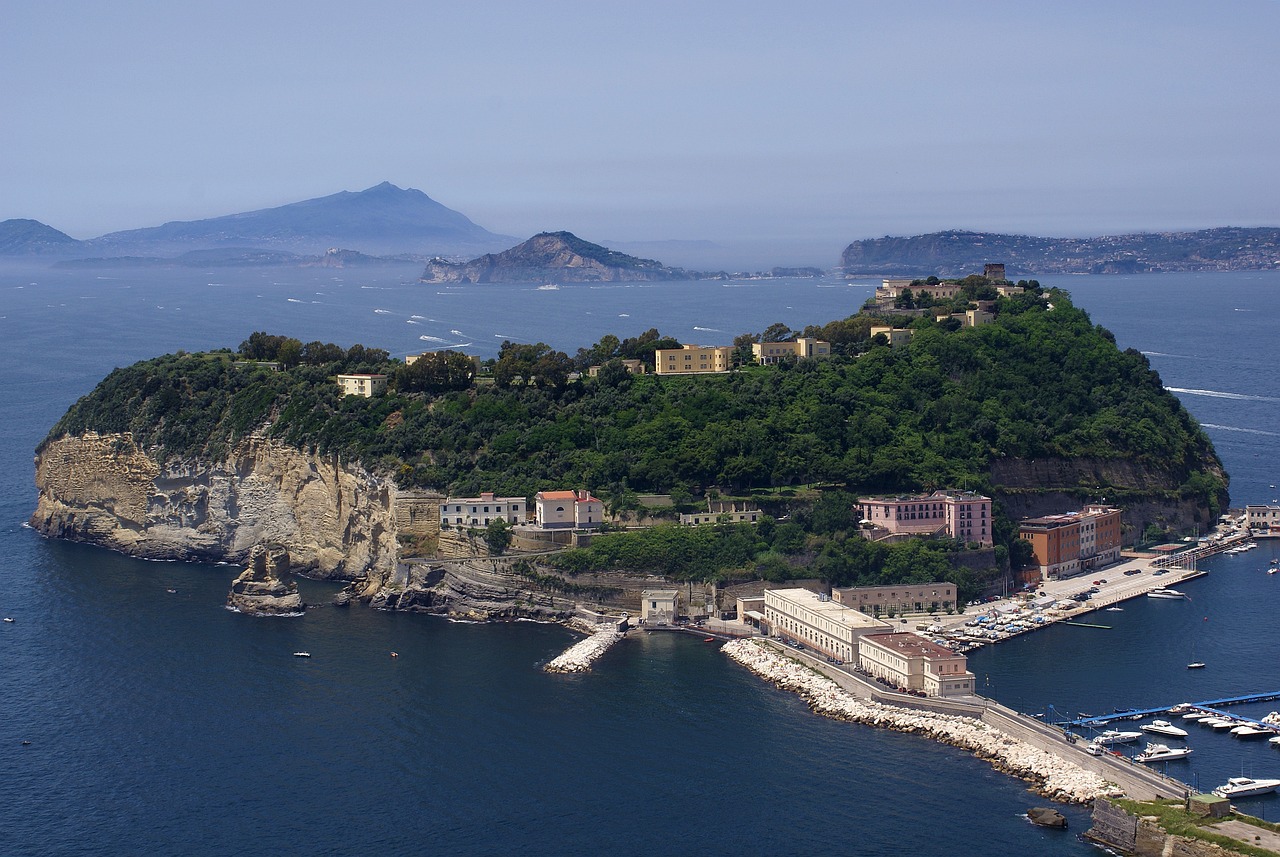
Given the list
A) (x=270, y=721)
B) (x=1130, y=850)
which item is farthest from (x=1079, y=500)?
(x=270, y=721)

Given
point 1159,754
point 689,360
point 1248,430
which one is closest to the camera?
point 1159,754

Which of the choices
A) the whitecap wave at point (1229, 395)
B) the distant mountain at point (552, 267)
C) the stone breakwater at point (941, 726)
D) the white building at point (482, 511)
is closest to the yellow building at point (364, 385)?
the white building at point (482, 511)

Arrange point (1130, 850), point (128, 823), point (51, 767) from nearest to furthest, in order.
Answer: point (1130, 850), point (128, 823), point (51, 767)

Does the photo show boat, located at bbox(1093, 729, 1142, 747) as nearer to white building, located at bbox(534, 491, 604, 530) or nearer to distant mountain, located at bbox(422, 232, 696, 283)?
white building, located at bbox(534, 491, 604, 530)

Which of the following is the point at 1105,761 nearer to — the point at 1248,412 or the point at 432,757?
the point at 432,757

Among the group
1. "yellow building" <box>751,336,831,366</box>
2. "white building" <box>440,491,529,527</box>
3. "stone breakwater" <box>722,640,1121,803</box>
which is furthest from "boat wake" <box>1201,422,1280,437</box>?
"stone breakwater" <box>722,640,1121,803</box>

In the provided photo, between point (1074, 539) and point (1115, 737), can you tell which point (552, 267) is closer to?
point (1074, 539)

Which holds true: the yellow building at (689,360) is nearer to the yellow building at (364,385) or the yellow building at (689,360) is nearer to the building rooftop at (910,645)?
the yellow building at (364,385)

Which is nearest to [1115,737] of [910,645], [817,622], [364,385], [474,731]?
[910,645]
